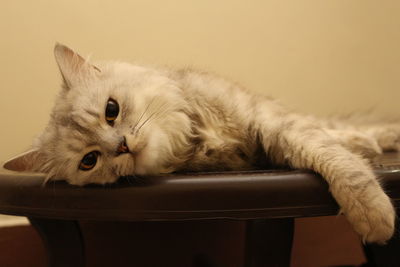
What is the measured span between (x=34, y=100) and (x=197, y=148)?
0.81 meters

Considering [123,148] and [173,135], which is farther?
[173,135]

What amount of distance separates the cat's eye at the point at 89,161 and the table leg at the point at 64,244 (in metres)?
0.12

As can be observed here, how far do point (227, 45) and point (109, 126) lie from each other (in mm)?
909

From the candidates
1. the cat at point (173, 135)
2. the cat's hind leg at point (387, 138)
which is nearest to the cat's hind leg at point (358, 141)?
the cat at point (173, 135)

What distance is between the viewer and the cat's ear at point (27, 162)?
0.91 meters

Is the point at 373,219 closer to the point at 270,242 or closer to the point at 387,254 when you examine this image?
the point at 270,242

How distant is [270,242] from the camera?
65 centimetres

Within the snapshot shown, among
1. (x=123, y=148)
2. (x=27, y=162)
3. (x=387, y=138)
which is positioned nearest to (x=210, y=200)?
(x=123, y=148)

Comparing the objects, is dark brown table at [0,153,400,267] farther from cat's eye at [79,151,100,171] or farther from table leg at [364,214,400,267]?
table leg at [364,214,400,267]

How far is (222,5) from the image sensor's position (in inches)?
63.2

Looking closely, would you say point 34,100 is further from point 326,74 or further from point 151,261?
point 326,74

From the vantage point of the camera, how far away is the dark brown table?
60 centimetres

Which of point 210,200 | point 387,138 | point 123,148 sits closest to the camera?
point 210,200

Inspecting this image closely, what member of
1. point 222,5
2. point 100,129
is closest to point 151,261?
point 100,129
